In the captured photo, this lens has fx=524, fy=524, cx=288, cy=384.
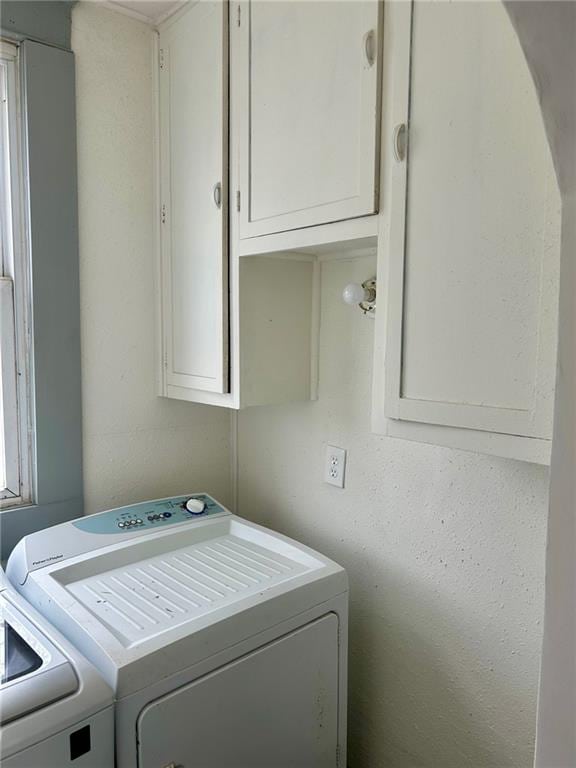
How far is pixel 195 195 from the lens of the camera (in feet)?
5.12

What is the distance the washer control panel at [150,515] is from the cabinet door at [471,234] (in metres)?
0.85

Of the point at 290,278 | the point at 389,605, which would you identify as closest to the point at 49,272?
the point at 290,278

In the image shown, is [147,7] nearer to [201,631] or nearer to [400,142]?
[400,142]

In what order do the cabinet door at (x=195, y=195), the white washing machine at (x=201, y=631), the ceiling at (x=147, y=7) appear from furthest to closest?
the ceiling at (x=147, y=7) → the cabinet door at (x=195, y=195) → the white washing machine at (x=201, y=631)

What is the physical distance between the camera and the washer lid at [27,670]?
856 millimetres

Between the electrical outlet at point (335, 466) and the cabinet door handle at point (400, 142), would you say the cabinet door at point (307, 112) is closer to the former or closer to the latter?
the cabinet door handle at point (400, 142)

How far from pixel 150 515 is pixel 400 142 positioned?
1.20 meters

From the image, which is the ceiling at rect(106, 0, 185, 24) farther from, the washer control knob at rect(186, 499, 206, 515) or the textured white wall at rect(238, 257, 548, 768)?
the washer control knob at rect(186, 499, 206, 515)

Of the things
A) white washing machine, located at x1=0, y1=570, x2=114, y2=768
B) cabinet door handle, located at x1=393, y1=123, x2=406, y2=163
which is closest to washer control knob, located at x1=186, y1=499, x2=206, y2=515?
white washing machine, located at x1=0, y1=570, x2=114, y2=768

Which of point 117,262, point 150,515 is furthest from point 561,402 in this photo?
point 117,262

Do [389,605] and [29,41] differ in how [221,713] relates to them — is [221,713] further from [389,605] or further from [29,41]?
[29,41]

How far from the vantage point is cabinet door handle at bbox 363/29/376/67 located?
104cm

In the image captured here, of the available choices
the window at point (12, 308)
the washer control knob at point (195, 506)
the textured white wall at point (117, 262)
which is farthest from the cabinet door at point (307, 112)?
the washer control knob at point (195, 506)

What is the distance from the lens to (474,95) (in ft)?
2.89
